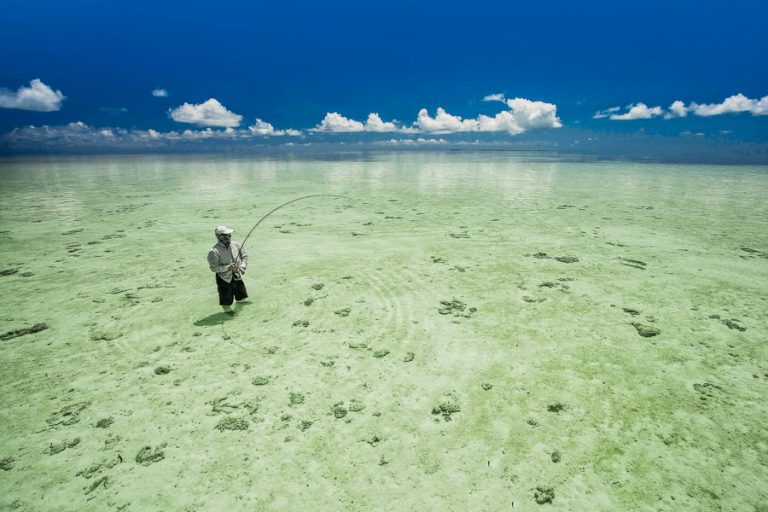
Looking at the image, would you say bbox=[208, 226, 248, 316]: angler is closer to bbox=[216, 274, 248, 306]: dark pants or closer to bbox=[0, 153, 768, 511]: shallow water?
bbox=[216, 274, 248, 306]: dark pants

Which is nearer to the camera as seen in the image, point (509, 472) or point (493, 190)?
point (509, 472)

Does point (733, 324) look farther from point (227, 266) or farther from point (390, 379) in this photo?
point (227, 266)

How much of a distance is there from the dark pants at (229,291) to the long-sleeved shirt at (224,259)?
0.12 meters

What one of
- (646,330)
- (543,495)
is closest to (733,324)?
(646,330)

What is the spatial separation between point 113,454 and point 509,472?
14.1 feet

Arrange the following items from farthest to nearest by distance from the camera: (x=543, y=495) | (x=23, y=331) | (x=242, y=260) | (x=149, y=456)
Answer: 1. (x=242, y=260)
2. (x=23, y=331)
3. (x=149, y=456)
4. (x=543, y=495)

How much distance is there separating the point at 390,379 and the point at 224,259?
3843 mm

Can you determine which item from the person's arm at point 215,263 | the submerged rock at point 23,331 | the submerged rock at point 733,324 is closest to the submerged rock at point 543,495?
the submerged rock at point 733,324

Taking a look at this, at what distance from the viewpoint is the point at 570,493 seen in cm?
379

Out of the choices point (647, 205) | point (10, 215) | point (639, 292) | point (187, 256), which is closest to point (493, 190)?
point (647, 205)

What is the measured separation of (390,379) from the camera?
18.1ft

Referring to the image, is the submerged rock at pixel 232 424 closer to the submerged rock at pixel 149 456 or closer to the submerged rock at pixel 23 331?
the submerged rock at pixel 149 456

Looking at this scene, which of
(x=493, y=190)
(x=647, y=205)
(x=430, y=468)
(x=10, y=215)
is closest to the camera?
(x=430, y=468)

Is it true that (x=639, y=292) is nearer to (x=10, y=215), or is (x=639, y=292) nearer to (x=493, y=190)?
(x=493, y=190)
